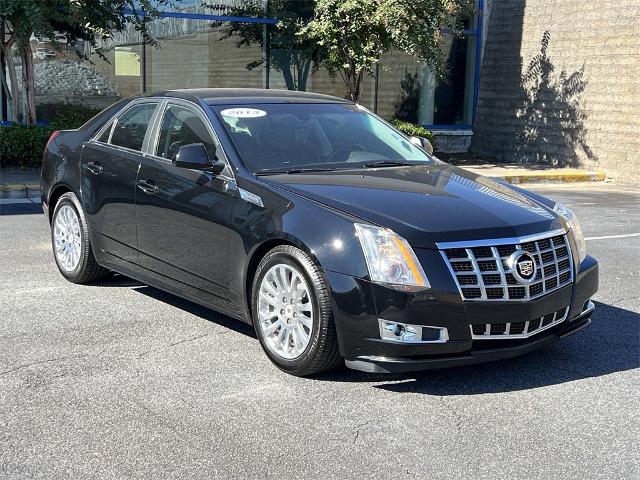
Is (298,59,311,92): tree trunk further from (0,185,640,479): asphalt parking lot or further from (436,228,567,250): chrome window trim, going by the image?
(436,228,567,250): chrome window trim

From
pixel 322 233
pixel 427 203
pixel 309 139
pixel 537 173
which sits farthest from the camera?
pixel 537 173

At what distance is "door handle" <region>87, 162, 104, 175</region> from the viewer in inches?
253

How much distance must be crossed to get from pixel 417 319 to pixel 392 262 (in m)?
0.32

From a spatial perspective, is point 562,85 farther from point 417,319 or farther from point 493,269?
point 417,319

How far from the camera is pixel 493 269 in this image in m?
4.54

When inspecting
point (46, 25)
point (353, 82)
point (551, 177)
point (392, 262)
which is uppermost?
point (46, 25)

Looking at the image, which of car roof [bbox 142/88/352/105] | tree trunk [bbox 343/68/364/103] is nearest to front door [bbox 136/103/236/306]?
car roof [bbox 142/88/352/105]

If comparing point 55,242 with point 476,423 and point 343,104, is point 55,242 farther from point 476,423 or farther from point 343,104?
point 476,423

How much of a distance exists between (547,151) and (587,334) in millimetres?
13410

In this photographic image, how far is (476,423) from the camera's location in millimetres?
4223

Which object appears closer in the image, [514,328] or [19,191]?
[514,328]

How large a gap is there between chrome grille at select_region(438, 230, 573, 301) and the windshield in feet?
4.54

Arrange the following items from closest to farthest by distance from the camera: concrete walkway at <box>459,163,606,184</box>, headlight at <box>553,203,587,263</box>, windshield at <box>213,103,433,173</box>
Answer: headlight at <box>553,203,587,263</box> < windshield at <box>213,103,433,173</box> < concrete walkway at <box>459,163,606,184</box>

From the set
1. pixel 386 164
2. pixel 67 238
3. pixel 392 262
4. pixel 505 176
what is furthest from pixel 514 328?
pixel 505 176
